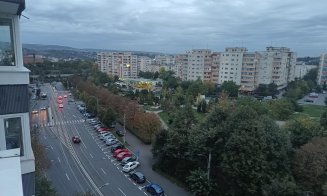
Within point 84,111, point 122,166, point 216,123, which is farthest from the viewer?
point 84,111

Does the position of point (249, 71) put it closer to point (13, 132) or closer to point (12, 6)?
point (13, 132)

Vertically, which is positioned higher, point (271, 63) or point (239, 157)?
point (271, 63)

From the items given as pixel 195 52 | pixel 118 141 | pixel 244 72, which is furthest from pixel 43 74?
pixel 118 141

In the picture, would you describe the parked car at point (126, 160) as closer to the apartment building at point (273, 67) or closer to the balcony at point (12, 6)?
the balcony at point (12, 6)

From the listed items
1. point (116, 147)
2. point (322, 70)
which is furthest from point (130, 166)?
point (322, 70)

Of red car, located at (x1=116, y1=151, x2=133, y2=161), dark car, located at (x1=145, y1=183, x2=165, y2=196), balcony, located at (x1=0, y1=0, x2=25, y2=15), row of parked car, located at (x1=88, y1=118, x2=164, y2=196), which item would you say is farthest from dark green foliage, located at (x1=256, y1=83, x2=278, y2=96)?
balcony, located at (x1=0, y1=0, x2=25, y2=15)

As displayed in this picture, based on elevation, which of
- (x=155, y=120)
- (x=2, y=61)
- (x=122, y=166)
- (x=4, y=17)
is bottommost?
(x=122, y=166)

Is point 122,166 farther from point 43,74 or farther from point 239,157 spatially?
point 43,74

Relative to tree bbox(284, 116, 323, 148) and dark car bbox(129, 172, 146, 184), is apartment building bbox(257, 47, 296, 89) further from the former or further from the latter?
dark car bbox(129, 172, 146, 184)
